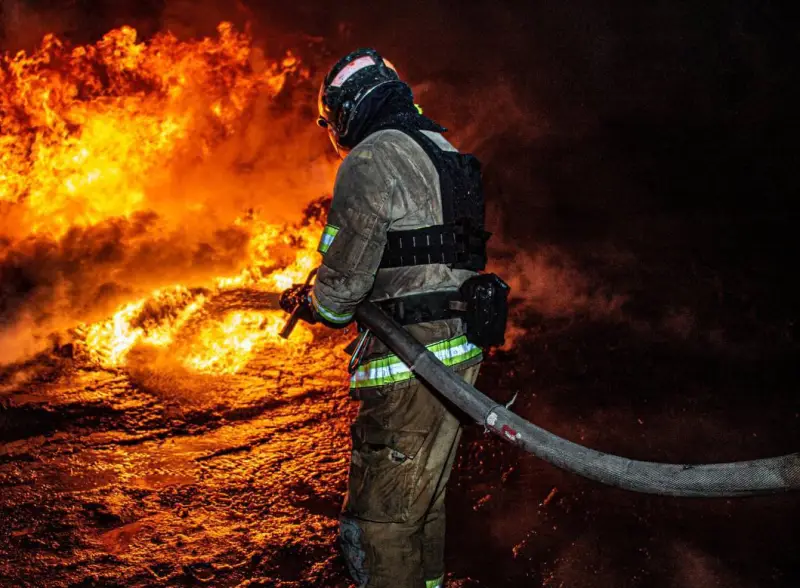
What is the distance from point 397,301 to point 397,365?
28cm

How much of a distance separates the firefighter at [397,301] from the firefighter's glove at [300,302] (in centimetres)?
27

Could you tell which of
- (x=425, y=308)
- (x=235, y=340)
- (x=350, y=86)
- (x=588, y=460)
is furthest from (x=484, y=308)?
(x=235, y=340)

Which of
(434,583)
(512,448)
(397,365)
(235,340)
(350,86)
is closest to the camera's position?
(397,365)

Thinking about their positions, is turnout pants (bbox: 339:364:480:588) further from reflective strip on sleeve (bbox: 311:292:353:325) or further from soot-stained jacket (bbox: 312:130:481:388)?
reflective strip on sleeve (bbox: 311:292:353:325)

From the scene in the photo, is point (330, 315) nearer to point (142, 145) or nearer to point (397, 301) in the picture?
point (397, 301)

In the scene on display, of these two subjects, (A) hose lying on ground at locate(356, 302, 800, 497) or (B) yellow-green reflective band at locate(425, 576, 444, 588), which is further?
(B) yellow-green reflective band at locate(425, 576, 444, 588)

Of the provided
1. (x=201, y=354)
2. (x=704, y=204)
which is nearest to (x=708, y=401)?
(x=704, y=204)

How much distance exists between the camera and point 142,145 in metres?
7.51

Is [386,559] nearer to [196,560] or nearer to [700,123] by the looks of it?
[196,560]

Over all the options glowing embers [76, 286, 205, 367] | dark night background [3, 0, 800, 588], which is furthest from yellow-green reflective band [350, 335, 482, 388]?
glowing embers [76, 286, 205, 367]

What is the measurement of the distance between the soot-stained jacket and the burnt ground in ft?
5.17

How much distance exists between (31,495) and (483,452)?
3.16 metres

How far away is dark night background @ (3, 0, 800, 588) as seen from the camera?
5211mm

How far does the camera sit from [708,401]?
523cm
